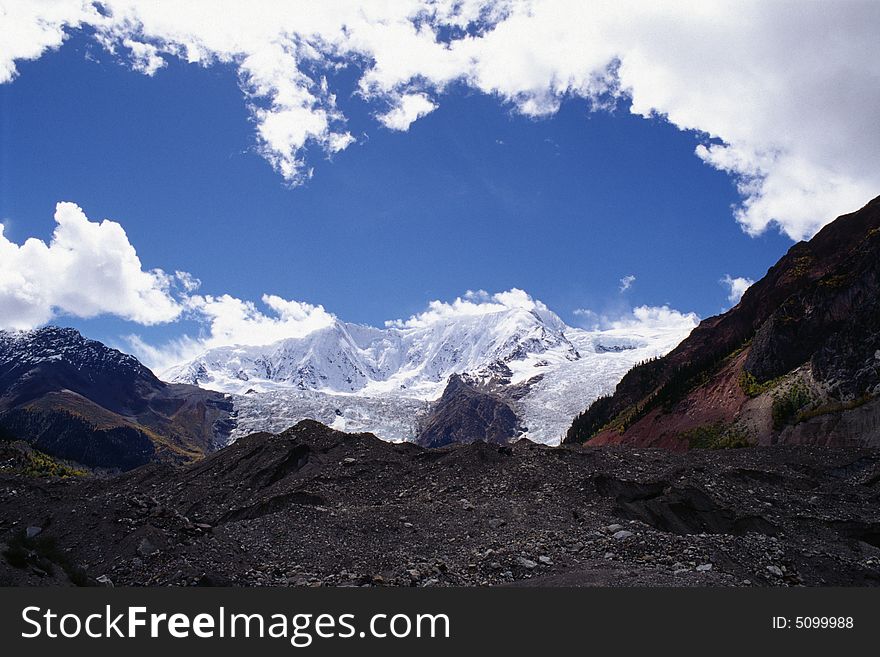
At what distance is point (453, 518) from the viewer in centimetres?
2698

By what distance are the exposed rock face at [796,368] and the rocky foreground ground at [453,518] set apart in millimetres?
14443

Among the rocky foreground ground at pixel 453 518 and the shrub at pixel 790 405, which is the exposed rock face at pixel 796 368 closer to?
the shrub at pixel 790 405

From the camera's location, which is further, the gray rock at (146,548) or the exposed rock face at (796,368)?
the exposed rock face at (796,368)

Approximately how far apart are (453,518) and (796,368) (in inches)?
2069

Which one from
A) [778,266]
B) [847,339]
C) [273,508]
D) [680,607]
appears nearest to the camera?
[680,607]

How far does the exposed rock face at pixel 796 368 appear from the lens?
5366 centimetres

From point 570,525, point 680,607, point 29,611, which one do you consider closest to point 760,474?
point 570,525

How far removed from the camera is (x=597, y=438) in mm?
103250

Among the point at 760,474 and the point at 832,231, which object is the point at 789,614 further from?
the point at 832,231

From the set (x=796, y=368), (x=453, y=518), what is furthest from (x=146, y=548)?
(x=796, y=368)

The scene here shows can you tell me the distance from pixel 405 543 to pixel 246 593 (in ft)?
34.8

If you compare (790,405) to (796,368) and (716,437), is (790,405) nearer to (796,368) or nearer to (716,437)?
(796,368)

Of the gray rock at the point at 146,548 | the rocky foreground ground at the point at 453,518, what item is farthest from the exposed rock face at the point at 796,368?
the gray rock at the point at 146,548

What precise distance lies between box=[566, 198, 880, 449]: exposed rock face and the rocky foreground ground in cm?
1444
